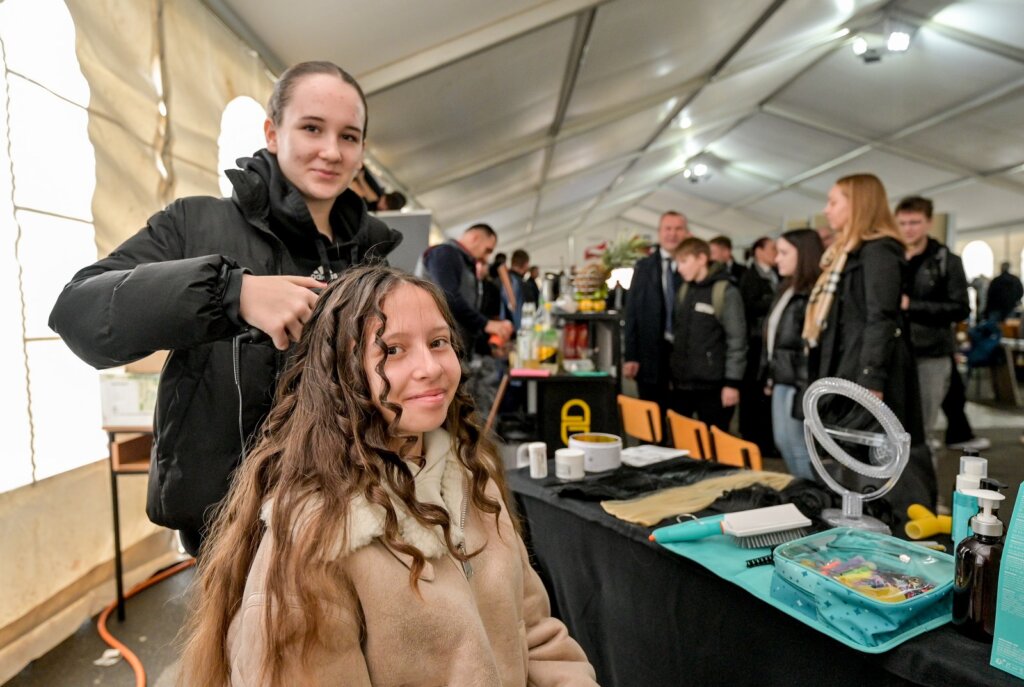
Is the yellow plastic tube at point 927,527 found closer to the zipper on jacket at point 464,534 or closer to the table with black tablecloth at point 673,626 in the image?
the table with black tablecloth at point 673,626

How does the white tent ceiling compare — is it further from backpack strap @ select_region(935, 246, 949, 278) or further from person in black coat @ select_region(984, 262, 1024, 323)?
backpack strap @ select_region(935, 246, 949, 278)

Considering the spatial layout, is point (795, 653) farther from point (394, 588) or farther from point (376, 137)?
point (376, 137)

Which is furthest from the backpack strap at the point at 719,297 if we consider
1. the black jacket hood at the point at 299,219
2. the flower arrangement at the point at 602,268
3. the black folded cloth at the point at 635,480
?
the black jacket hood at the point at 299,219

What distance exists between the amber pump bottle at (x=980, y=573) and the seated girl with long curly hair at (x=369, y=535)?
0.59 m

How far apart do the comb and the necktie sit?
2.60 meters

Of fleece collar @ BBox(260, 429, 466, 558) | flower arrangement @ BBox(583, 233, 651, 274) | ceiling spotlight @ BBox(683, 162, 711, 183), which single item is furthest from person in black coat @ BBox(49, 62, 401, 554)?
ceiling spotlight @ BBox(683, 162, 711, 183)

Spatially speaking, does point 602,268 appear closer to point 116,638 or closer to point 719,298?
point 719,298

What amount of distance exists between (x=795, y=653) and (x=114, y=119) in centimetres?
281

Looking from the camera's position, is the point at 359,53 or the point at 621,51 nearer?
the point at 359,53

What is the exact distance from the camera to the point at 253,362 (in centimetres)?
109

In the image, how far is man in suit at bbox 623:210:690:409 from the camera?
3.88 metres

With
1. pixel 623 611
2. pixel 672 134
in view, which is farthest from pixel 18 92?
pixel 672 134

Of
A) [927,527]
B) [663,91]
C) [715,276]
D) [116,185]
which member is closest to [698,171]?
[663,91]

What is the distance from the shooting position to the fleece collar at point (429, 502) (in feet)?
2.76
